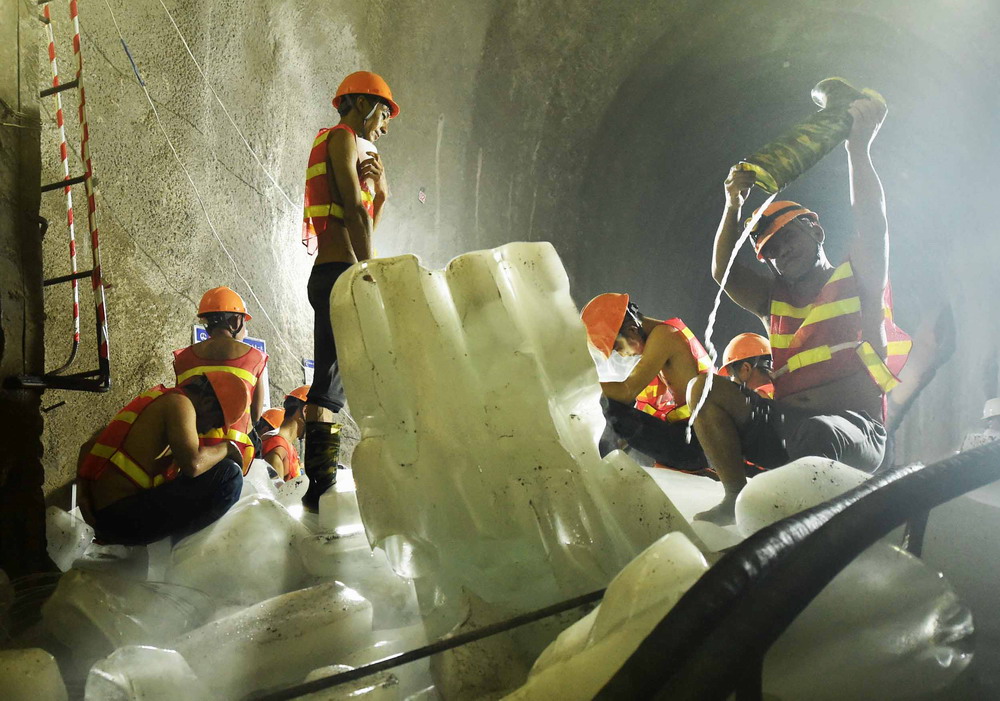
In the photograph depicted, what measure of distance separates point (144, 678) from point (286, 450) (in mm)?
3785

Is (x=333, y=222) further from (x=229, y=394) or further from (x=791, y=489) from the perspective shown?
(x=791, y=489)

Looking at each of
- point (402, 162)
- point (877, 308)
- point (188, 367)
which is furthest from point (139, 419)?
point (402, 162)

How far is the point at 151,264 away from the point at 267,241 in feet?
3.76

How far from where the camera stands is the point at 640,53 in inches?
212

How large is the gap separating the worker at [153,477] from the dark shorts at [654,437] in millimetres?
1670

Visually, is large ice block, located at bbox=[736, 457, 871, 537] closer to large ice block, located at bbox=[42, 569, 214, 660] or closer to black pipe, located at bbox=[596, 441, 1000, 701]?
black pipe, located at bbox=[596, 441, 1000, 701]

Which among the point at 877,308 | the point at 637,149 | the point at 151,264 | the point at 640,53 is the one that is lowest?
the point at 877,308

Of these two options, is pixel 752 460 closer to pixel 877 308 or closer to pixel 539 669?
pixel 877 308

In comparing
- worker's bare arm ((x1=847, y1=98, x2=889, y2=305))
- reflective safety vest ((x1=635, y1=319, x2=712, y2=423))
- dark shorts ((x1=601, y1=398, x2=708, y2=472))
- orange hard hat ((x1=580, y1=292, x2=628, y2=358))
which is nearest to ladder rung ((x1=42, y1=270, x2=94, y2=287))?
orange hard hat ((x1=580, y1=292, x2=628, y2=358))

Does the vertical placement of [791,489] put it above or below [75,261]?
below

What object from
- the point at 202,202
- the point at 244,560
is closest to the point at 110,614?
the point at 244,560

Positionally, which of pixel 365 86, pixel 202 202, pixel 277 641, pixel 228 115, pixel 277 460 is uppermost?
pixel 228 115

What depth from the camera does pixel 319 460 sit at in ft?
A: 8.52

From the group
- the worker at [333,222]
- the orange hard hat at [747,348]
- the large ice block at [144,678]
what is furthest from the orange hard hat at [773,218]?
the large ice block at [144,678]
